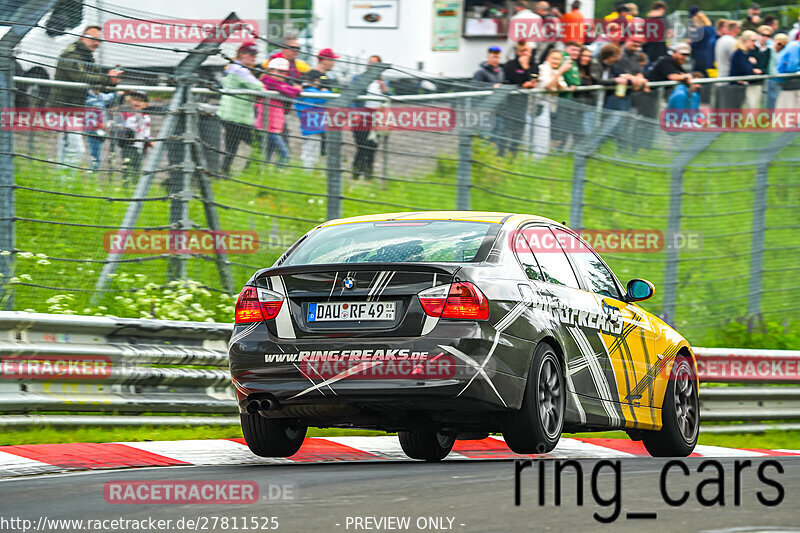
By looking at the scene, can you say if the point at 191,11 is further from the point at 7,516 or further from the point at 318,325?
the point at 7,516

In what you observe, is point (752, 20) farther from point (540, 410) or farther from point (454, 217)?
point (540, 410)

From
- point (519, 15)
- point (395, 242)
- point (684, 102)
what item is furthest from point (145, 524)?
point (519, 15)

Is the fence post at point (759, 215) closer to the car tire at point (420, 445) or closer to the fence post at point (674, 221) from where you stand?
the fence post at point (674, 221)

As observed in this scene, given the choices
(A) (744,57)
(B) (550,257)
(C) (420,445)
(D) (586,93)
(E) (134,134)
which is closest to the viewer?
(B) (550,257)

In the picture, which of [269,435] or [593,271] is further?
[593,271]

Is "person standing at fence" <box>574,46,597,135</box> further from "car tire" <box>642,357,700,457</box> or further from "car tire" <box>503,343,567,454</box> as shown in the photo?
"car tire" <box>503,343,567,454</box>

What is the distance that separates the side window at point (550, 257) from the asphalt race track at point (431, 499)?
1.14 metres

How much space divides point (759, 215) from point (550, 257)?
28.8ft

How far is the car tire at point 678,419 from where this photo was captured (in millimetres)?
9781

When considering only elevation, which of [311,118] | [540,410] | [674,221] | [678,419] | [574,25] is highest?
[574,25]

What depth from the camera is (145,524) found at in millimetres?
5695

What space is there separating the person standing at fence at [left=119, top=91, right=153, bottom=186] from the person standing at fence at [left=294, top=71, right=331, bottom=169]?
4.78ft

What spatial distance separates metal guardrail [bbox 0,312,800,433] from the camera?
889 centimetres

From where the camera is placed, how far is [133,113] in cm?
1207
